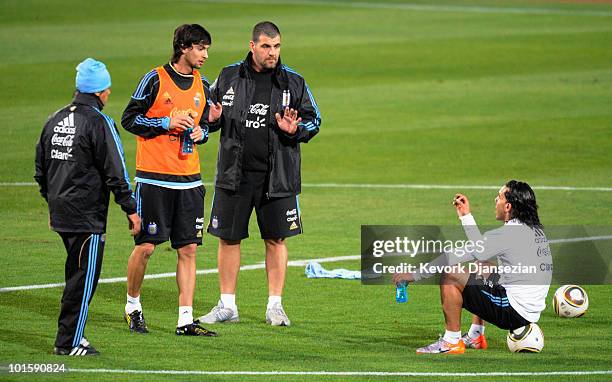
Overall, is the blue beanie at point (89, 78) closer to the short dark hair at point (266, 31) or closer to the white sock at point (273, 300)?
the short dark hair at point (266, 31)

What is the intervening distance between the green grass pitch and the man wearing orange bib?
50 centimetres

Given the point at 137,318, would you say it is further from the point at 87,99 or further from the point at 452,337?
the point at 452,337

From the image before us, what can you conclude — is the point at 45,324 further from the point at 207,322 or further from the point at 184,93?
the point at 184,93

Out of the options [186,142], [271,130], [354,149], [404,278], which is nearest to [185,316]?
[186,142]

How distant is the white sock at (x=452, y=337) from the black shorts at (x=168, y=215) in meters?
2.25

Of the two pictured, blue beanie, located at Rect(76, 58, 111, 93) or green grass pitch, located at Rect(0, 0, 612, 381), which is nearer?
blue beanie, located at Rect(76, 58, 111, 93)

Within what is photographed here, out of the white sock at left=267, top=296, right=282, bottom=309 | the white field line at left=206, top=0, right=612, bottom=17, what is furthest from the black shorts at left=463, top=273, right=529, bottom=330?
the white field line at left=206, top=0, right=612, bottom=17

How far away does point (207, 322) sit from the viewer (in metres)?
11.9

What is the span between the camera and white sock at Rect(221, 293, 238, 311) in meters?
12.0

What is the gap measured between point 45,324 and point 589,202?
902cm

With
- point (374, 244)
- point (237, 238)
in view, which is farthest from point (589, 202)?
point (237, 238)

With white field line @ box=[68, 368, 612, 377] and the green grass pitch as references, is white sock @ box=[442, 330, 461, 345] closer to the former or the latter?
the green grass pitch

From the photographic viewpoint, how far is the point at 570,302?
1206 cm

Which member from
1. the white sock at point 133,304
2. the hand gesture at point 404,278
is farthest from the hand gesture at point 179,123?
the hand gesture at point 404,278
